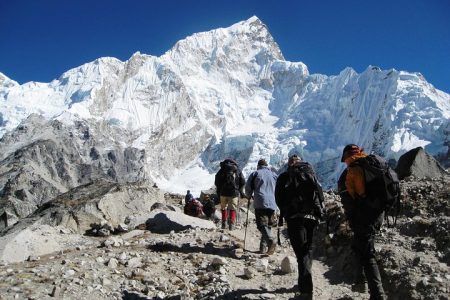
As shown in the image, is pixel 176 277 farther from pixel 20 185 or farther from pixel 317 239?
A: pixel 20 185

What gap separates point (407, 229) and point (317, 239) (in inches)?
85.1

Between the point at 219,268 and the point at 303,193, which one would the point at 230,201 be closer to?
the point at 219,268

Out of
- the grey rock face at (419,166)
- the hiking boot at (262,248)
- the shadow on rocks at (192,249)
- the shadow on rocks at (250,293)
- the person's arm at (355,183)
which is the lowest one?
the shadow on rocks at (250,293)

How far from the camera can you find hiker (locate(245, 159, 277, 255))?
34.0 feet

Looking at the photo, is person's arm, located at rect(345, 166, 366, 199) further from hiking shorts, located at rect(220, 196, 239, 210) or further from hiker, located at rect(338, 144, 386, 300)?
hiking shorts, located at rect(220, 196, 239, 210)

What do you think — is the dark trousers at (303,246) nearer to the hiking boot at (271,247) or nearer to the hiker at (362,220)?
the hiker at (362,220)

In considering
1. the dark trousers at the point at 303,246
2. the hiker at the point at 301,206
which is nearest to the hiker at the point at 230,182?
the hiker at the point at 301,206

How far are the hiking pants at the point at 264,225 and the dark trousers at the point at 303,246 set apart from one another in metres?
2.19

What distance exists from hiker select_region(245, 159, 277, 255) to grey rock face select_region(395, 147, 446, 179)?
27.9ft

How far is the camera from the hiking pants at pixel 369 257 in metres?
7.15

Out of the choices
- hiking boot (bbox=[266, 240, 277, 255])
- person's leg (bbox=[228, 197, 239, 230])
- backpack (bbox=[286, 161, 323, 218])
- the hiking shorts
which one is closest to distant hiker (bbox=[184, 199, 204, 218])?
person's leg (bbox=[228, 197, 239, 230])

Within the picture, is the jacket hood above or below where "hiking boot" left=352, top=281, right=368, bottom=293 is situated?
above

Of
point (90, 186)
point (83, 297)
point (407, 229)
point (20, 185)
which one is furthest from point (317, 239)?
point (20, 185)

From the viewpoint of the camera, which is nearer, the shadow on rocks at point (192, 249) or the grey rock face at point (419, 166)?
the shadow on rocks at point (192, 249)
